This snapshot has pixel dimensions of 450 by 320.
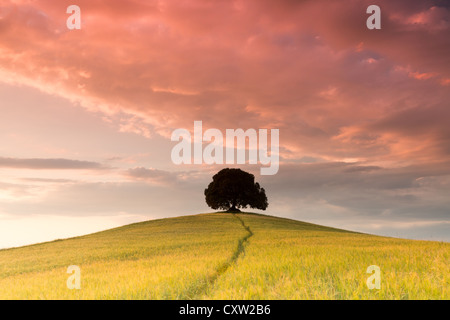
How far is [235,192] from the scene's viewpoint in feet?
227

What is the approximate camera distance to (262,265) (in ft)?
35.5

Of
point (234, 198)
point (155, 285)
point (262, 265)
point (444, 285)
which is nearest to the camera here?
point (444, 285)

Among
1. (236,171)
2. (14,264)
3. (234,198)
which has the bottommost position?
(14,264)

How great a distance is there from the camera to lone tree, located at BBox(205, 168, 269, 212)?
68.9 metres

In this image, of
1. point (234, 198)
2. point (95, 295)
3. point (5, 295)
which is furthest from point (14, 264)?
point (234, 198)

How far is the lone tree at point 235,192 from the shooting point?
226ft

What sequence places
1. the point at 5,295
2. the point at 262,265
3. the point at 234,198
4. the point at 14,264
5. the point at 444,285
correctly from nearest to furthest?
the point at 444,285 < the point at 5,295 < the point at 262,265 < the point at 14,264 < the point at 234,198

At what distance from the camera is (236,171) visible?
233ft
